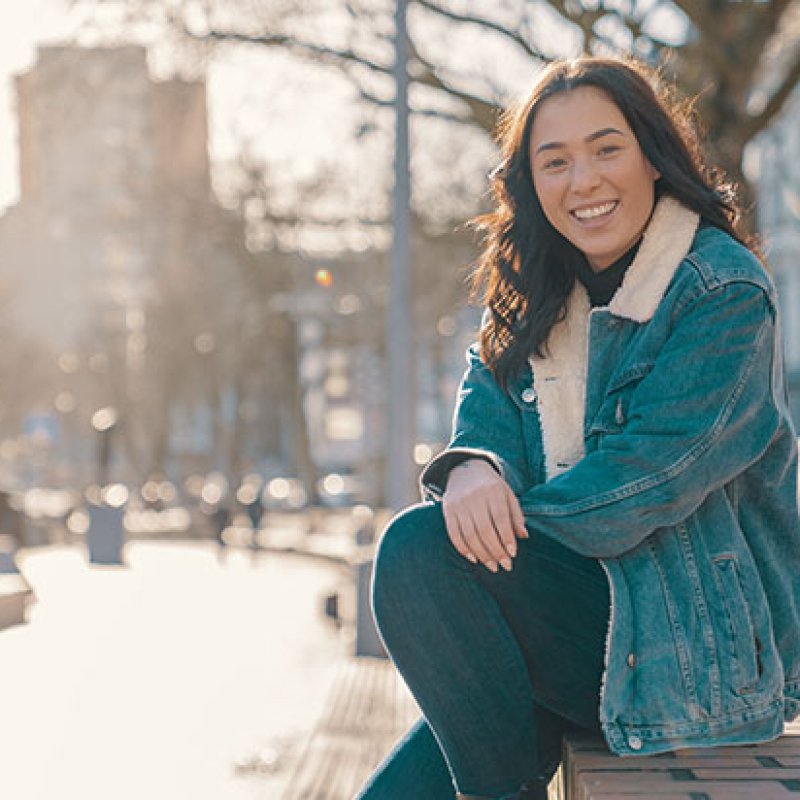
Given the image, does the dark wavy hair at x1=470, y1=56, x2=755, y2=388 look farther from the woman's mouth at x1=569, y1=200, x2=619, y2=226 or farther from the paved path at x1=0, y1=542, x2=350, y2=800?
the paved path at x1=0, y1=542, x2=350, y2=800

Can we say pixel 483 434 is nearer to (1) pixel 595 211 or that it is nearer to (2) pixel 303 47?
(1) pixel 595 211

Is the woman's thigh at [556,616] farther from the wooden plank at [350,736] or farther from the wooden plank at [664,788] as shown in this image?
the wooden plank at [350,736]

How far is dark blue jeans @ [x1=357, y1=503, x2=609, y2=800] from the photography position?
2.73 meters

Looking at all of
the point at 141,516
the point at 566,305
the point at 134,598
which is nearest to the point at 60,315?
the point at 141,516

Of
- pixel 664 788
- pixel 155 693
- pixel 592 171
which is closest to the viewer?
pixel 664 788

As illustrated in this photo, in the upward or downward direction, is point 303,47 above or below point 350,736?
above

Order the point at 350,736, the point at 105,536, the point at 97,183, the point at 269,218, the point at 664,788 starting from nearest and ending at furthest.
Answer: the point at 664,788 → the point at 350,736 → the point at 269,218 → the point at 105,536 → the point at 97,183

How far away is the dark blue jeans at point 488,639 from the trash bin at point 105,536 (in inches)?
886

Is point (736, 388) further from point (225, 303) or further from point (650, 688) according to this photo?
point (225, 303)

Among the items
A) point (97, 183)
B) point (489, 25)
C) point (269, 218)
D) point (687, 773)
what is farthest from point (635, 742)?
point (97, 183)

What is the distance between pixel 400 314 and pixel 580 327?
40.2 feet

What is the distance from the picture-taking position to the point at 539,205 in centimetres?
322

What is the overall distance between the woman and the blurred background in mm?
358

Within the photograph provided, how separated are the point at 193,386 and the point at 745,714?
53647 millimetres
